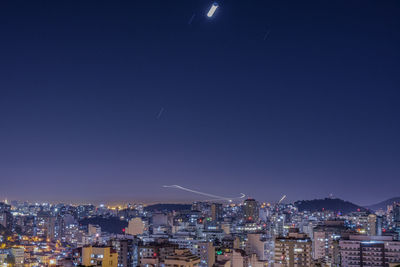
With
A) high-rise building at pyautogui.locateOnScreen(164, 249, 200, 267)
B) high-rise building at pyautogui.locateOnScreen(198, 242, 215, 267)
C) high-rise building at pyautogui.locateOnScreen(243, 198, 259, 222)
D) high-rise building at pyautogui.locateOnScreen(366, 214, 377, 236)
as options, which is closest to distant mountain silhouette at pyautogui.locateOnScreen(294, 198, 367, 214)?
high-rise building at pyautogui.locateOnScreen(243, 198, 259, 222)

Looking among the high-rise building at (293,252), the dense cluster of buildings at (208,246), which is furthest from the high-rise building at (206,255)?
the high-rise building at (293,252)

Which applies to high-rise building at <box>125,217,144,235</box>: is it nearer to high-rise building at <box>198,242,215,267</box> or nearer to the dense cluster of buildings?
the dense cluster of buildings

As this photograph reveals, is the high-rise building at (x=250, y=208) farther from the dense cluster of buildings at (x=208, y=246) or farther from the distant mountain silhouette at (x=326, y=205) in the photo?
the distant mountain silhouette at (x=326, y=205)

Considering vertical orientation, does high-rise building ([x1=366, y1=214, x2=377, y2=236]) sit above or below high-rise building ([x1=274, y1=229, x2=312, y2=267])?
below

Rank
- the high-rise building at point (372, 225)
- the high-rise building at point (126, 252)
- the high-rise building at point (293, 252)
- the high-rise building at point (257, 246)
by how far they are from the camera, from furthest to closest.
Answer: the high-rise building at point (372, 225)
the high-rise building at point (257, 246)
the high-rise building at point (126, 252)
the high-rise building at point (293, 252)

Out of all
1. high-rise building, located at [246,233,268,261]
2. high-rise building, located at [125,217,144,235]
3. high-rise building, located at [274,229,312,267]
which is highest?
high-rise building, located at [274,229,312,267]

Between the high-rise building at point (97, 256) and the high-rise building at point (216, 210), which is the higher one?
the high-rise building at point (97, 256)

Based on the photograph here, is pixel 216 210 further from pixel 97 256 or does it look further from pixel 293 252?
pixel 97 256

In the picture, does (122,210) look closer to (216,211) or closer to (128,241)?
(216,211)

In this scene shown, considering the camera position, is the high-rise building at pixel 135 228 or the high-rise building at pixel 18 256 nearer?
the high-rise building at pixel 18 256
